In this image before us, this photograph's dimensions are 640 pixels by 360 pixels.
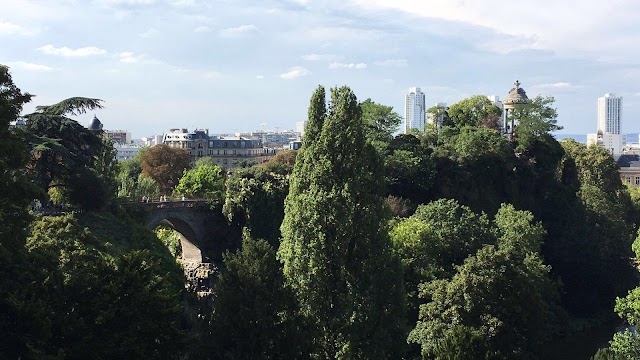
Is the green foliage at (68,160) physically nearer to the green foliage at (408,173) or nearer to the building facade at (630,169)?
the green foliage at (408,173)

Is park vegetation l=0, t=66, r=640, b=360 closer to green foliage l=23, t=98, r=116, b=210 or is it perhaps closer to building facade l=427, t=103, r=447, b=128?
green foliage l=23, t=98, r=116, b=210

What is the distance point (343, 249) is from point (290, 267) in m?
2.14

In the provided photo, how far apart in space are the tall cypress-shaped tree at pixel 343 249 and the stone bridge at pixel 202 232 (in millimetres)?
22312

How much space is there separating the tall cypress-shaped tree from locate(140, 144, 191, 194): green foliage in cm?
4541

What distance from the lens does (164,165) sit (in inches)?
2884

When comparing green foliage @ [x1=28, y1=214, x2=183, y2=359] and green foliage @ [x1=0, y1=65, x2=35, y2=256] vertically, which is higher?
green foliage @ [x1=0, y1=65, x2=35, y2=256]

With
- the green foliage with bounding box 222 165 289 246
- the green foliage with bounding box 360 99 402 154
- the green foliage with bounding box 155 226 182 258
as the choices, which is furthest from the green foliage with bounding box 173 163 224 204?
the green foliage with bounding box 360 99 402 154

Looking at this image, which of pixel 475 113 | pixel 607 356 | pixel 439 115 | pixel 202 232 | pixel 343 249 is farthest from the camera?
pixel 439 115

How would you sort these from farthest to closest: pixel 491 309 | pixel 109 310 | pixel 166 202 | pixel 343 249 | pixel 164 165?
pixel 164 165 < pixel 166 202 < pixel 491 309 < pixel 343 249 < pixel 109 310

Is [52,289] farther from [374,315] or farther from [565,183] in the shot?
[565,183]

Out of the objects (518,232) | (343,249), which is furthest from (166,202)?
(343,249)

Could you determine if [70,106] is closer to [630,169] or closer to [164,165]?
[164,165]

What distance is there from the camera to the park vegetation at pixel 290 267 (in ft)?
69.9

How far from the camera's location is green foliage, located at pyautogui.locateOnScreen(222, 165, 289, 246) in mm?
48812
